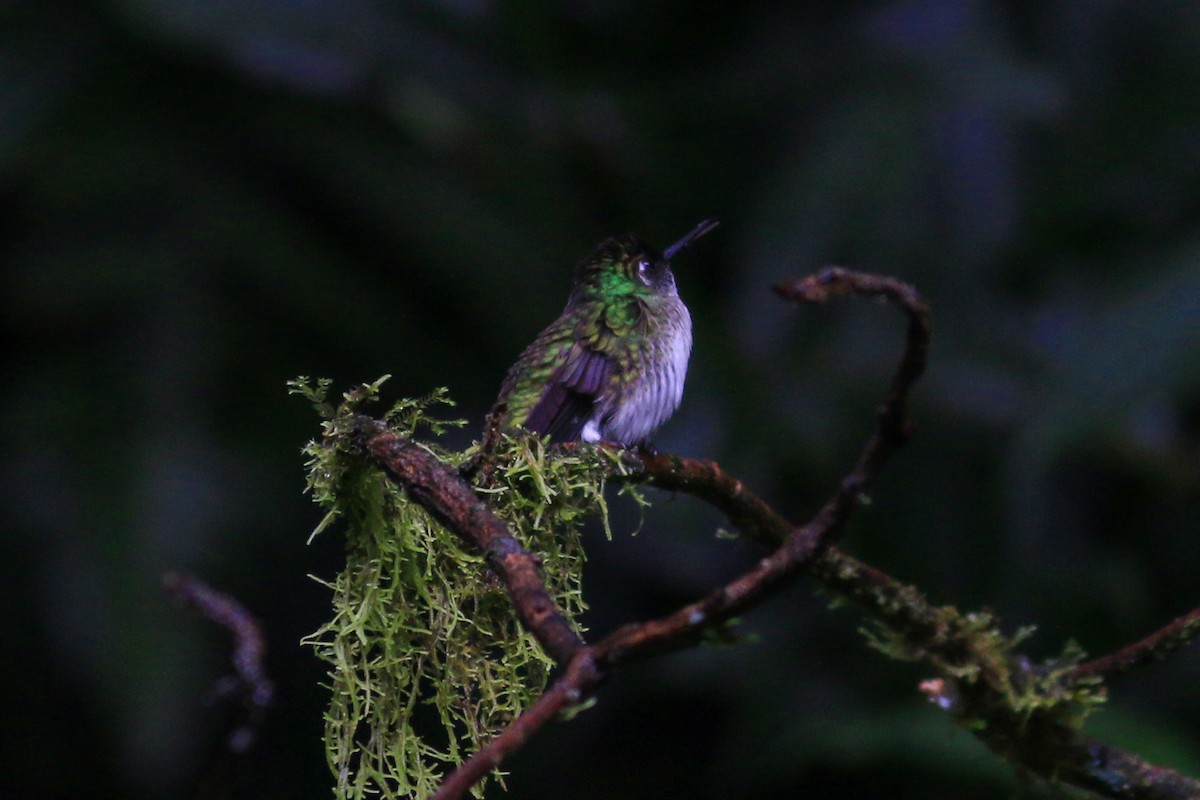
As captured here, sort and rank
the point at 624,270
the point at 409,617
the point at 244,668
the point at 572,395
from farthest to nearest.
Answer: the point at 624,270 < the point at 572,395 < the point at 409,617 < the point at 244,668

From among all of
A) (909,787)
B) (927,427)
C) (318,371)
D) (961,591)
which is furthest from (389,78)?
(909,787)

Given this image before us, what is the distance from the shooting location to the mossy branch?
1.28 m

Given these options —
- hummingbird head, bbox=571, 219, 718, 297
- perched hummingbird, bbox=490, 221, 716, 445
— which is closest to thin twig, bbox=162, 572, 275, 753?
perched hummingbird, bbox=490, 221, 716, 445

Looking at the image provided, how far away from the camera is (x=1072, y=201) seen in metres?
4.91

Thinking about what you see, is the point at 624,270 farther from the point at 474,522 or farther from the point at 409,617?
the point at 474,522

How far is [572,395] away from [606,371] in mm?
119

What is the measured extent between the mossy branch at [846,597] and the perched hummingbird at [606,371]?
0.85 meters

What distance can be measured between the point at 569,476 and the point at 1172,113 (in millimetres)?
3430

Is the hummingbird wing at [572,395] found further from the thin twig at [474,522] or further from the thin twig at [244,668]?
the thin twig at [474,522]

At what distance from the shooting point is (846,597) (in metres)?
2.17

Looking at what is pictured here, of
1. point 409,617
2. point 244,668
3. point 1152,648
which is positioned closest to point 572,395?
point 409,617

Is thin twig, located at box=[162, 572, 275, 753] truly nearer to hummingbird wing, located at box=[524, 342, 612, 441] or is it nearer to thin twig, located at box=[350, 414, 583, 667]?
thin twig, located at box=[350, 414, 583, 667]

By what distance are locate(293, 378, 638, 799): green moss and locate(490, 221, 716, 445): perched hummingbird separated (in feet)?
3.22

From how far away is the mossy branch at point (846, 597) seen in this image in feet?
4.18
